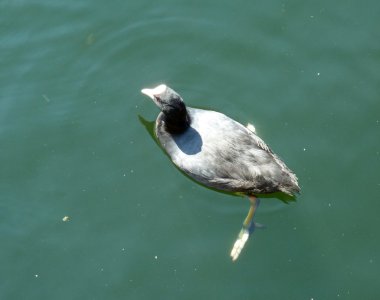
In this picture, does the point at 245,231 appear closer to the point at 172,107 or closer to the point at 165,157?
the point at 165,157

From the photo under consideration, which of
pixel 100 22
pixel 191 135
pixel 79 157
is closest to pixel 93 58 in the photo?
pixel 100 22

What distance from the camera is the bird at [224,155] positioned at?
7.02m

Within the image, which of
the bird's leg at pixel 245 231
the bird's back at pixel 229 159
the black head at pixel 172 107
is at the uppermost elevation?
the black head at pixel 172 107

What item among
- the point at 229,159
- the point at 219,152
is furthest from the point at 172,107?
the point at 229,159

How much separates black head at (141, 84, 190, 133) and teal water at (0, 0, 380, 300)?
1.96 feet

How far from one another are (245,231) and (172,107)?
5.49 feet

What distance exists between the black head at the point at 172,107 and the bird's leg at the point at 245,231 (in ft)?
3.94

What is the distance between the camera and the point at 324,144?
25.1 feet

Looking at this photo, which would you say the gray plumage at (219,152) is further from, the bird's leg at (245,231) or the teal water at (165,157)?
the teal water at (165,157)

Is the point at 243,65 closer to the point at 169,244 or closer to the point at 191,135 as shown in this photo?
the point at 191,135

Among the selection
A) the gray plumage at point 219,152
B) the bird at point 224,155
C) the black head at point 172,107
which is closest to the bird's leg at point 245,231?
the bird at point 224,155

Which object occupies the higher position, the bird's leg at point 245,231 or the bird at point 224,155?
the bird at point 224,155

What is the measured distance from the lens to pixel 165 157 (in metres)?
7.83

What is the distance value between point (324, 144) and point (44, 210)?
11.6 ft
